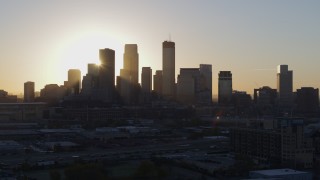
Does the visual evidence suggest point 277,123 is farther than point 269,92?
No

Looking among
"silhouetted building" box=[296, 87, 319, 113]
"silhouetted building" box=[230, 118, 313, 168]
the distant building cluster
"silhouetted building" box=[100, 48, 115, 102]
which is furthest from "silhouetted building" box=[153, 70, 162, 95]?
"silhouetted building" box=[230, 118, 313, 168]

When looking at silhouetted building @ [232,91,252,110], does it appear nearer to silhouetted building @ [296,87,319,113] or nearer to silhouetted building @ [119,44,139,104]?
silhouetted building @ [296,87,319,113]

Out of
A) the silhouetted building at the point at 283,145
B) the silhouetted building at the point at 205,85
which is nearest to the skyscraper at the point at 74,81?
the silhouetted building at the point at 205,85

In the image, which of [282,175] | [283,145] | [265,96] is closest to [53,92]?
[265,96]

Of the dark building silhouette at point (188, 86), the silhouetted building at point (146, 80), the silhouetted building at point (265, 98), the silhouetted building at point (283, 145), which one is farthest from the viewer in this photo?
the silhouetted building at point (146, 80)

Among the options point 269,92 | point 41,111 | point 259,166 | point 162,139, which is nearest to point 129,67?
point 269,92

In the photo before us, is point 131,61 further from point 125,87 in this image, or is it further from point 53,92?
point 53,92

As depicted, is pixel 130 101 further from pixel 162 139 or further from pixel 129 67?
pixel 162 139

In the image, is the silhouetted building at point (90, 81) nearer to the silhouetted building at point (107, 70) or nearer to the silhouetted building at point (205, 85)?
the silhouetted building at point (107, 70)
